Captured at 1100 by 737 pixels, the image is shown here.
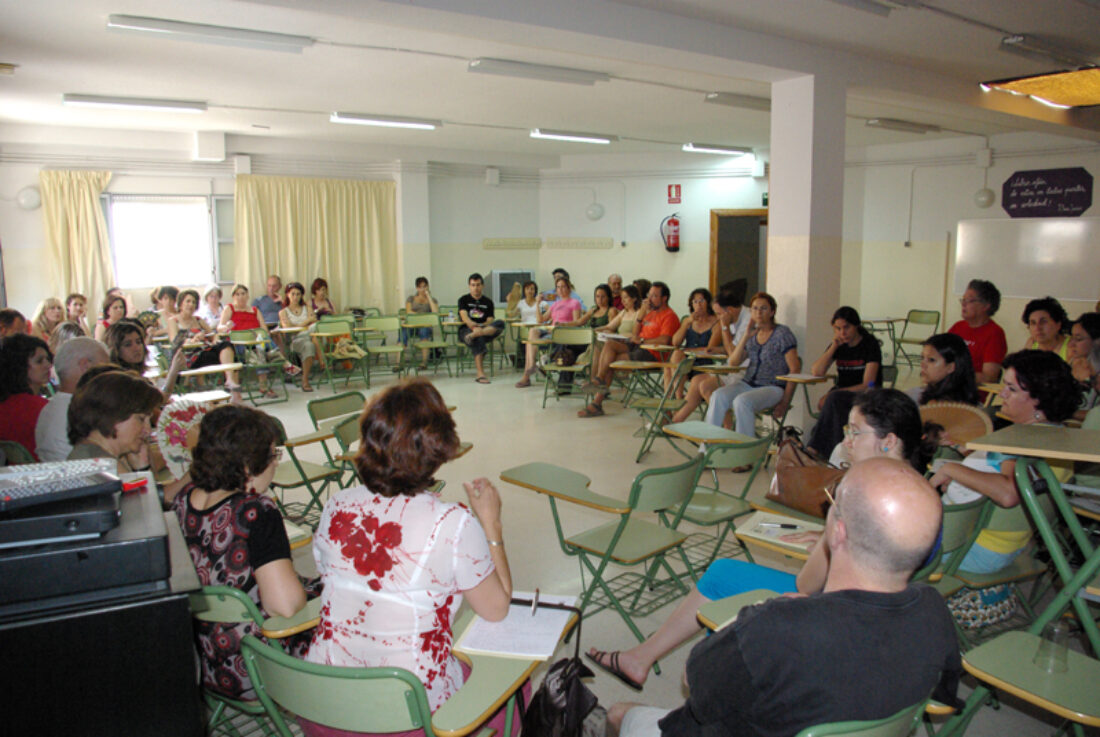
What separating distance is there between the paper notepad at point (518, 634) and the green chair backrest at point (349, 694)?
0.24 metres

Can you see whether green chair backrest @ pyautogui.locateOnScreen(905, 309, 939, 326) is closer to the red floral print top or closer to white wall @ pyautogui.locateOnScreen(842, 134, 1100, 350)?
white wall @ pyautogui.locateOnScreen(842, 134, 1100, 350)

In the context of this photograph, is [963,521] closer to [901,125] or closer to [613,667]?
[613,667]

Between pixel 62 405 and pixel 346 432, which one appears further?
pixel 346 432

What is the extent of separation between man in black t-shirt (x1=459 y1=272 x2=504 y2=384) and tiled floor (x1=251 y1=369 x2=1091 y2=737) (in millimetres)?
351

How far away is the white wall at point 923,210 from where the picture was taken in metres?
9.77

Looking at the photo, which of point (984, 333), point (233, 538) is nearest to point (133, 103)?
point (233, 538)

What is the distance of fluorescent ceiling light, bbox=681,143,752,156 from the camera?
432 inches

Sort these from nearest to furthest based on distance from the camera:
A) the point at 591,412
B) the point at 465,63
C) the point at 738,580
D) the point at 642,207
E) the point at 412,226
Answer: the point at 738,580
the point at 465,63
the point at 591,412
the point at 412,226
the point at 642,207

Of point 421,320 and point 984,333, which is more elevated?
point 984,333

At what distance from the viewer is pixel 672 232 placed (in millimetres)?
12227

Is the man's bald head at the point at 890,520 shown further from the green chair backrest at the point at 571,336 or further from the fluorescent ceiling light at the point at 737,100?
the fluorescent ceiling light at the point at 737,100

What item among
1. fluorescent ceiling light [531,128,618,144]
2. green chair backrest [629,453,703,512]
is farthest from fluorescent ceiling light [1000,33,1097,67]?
fluorescent ceiling light [531,128,618,144]

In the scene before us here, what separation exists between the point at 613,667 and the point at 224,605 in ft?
4.59

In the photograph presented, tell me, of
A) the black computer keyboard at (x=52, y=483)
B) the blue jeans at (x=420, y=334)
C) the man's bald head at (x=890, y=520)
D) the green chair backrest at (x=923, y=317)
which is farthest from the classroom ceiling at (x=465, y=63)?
the man's bald head at (x=890, y=520)
